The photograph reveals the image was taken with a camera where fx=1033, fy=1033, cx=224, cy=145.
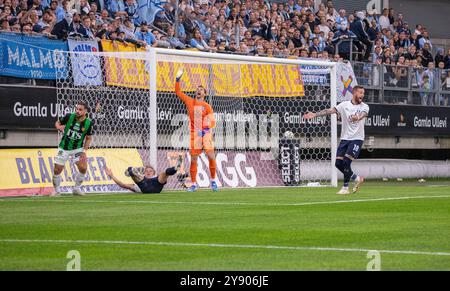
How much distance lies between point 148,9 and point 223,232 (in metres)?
18.4

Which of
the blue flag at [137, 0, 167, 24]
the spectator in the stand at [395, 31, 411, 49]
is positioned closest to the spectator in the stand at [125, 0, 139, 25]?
the blue flag at [137, 0, 167, 24]

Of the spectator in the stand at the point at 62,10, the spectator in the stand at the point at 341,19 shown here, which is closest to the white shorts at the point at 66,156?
the spectator in the stand at the point at 62,10

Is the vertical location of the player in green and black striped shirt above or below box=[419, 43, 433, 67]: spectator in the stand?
below

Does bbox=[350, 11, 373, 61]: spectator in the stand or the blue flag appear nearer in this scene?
the blue flag

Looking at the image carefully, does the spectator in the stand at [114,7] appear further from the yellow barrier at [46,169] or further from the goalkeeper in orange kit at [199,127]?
the goalkeeper in orange kit at [199,127]

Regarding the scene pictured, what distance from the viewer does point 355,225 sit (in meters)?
13.1

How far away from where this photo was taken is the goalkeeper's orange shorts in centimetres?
2306

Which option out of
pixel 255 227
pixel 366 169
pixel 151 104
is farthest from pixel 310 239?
pixel 366 169

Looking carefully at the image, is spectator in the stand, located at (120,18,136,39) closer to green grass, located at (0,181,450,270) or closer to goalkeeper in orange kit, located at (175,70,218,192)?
goalkeeper in orange kit, located at (175,70,218,192)

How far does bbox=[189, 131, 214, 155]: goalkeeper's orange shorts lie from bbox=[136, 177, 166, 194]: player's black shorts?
1696 millimetres

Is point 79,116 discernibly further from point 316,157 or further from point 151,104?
point 316,157

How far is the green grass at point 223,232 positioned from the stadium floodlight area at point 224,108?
19.2ft

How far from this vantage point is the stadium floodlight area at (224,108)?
80.2 ft

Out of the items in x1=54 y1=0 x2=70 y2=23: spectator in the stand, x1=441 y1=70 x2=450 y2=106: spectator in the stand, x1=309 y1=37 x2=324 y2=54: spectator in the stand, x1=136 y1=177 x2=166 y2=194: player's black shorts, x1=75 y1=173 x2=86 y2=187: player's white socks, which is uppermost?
x1=54 y1=0 x2=70 y2=23: spectator in the stand
